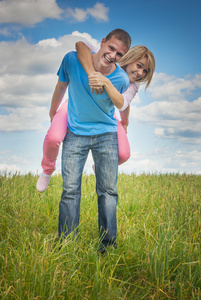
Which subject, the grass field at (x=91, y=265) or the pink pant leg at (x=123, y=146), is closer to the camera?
the grass field at (x=91, y=265)

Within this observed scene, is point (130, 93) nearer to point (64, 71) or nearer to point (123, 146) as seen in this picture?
point (123, 146)

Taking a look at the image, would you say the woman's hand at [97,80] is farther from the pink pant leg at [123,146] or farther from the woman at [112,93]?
the pink pant leg at [123,146]

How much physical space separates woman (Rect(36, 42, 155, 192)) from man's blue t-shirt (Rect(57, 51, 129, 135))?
0.10m

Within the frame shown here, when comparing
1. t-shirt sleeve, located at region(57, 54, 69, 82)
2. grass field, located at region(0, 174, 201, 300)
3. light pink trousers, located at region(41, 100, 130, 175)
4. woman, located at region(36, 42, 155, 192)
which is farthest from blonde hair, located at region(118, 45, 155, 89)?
grass field, located at region(0, 174, 201, 300)

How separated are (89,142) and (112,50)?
0.86 meters

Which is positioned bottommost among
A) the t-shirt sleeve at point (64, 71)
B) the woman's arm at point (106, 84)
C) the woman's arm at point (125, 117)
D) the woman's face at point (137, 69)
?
the woman's arm at point (125, 117)

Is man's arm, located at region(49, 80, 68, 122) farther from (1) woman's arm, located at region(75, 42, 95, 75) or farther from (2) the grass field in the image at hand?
(2) the grass field

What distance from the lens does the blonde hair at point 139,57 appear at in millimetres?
3406

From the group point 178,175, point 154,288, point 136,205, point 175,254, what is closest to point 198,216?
point 136,205

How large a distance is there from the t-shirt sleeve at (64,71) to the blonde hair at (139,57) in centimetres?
81

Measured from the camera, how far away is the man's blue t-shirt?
2793 mm

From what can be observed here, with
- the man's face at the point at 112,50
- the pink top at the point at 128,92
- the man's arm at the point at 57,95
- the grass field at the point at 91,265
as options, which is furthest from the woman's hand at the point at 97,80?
the grass field at the point at 91,265

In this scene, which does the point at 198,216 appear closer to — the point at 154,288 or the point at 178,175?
the point at 154,288

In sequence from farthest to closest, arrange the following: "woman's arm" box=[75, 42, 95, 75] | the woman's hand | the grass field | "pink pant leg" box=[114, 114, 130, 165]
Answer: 1. "pink pant leg" box=[114, 114, 130, 165]
2. "woman's arm" box=[75, 42, 95, 75]
3. the woman's hand
4. the grass field
